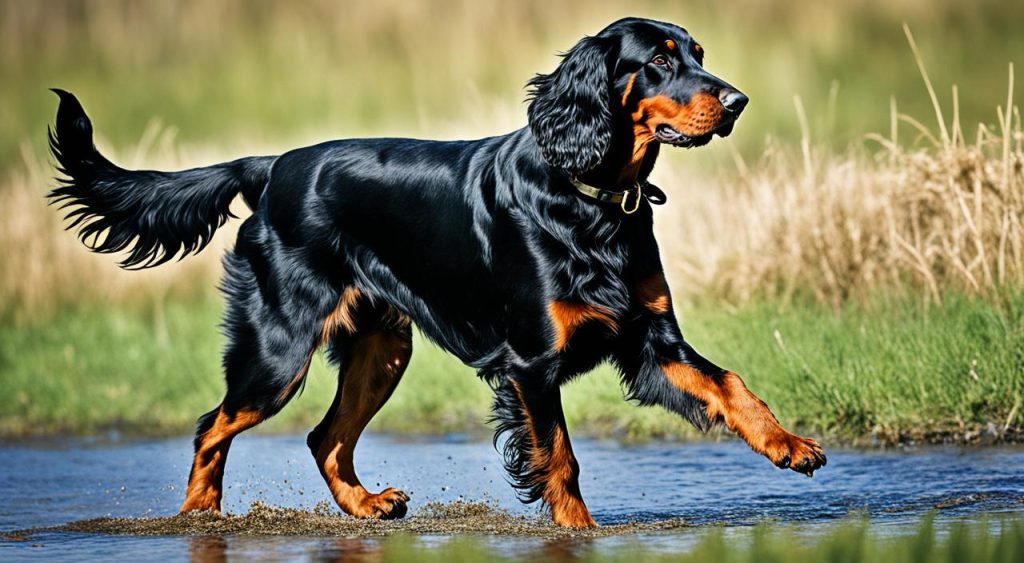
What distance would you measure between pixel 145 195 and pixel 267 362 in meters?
0.99

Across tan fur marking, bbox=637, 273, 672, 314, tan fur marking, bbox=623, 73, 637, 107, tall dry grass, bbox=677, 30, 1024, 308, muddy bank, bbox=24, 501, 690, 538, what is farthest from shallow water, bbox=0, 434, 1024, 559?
tall dry grass, bbox=677, 30, 1024, 308

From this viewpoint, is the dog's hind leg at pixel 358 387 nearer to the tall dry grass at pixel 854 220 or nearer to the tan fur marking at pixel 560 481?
the tan fur marking at pixel 560 481

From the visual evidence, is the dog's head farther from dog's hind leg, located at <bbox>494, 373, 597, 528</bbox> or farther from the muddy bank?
the muddy bank

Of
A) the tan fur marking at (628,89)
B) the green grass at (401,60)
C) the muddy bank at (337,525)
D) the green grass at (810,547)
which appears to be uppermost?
the green grass at (401,60)

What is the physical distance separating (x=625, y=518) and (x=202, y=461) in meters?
1.62

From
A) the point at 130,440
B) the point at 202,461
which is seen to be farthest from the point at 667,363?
the point at 130,440

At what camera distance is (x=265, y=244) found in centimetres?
588

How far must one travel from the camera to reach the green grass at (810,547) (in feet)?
13.9

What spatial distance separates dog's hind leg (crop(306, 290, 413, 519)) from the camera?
5.84 meters

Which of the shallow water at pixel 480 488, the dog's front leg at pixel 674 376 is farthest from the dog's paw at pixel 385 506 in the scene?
the dog's front leg at pixel 674 376

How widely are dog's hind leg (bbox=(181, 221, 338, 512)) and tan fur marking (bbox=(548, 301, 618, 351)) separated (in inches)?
43.8

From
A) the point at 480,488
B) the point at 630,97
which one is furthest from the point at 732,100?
the point at 480,488

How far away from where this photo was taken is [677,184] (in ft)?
32.5

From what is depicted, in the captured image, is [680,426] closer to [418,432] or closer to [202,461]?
[418,432]
